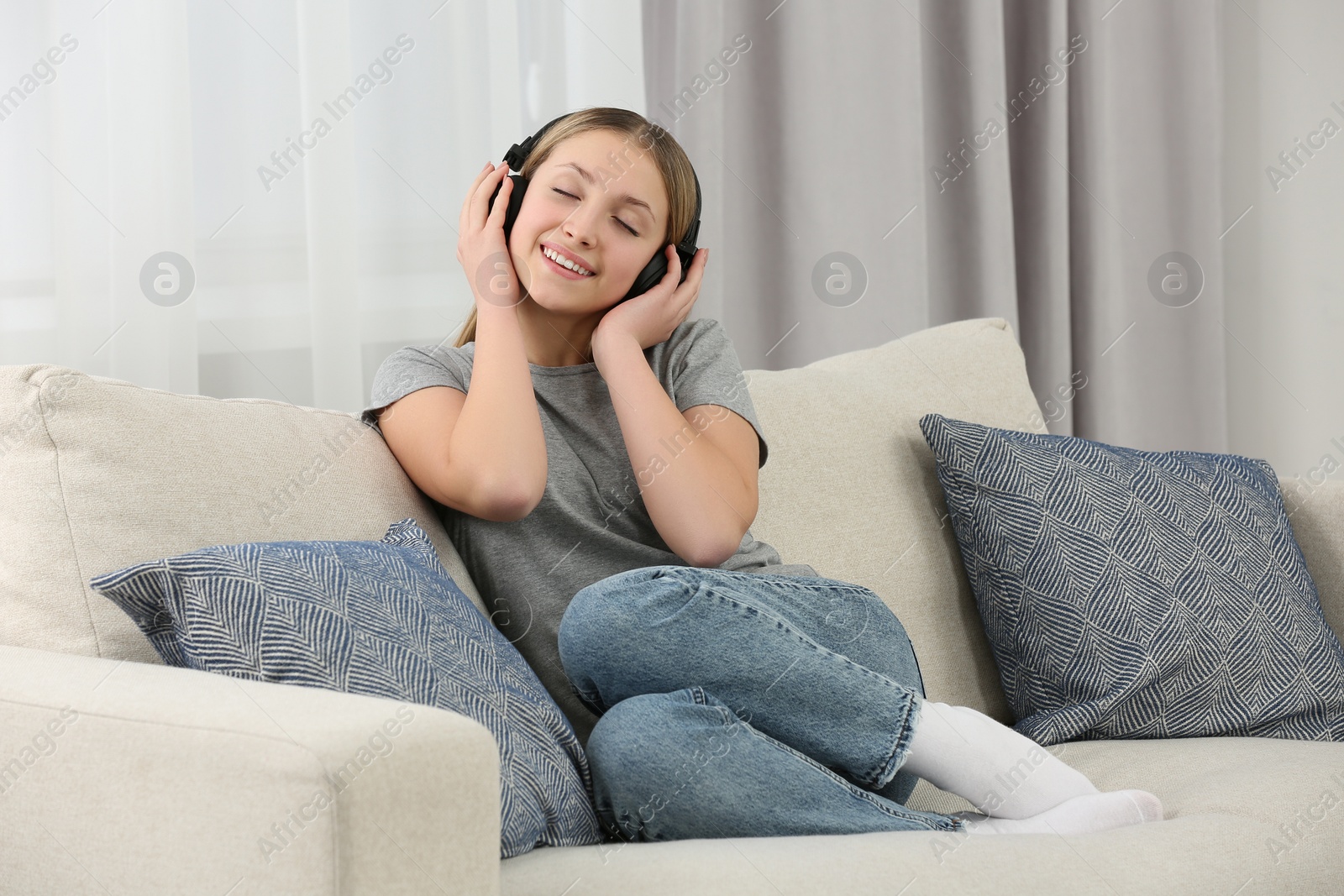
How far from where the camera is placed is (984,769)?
3.11 feet

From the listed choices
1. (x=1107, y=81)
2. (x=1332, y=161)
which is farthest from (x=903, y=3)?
(x=1332, y=161)

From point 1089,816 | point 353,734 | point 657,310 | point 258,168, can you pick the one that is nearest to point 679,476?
point 657,310

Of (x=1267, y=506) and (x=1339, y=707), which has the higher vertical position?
(x=1267, y=506)

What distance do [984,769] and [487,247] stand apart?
73 centimetres

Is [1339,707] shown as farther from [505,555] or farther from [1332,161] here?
[1332,161]

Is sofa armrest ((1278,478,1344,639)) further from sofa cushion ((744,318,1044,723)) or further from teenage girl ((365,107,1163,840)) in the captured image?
teenage girl ((365,107,1163,840))

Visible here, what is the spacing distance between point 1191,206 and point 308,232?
6.22 ft

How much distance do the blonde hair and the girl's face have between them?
1cm

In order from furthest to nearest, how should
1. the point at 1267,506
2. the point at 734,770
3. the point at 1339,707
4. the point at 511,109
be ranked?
the point at 511,109, the point at 1267,506, the point at 1339,707, the point at 734,770

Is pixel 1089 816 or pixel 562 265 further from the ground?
pixel 562 265

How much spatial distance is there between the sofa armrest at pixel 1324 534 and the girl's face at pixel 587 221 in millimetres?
931

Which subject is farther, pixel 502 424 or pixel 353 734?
pixel 502 424

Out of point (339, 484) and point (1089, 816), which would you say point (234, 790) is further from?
point (1089, 816)

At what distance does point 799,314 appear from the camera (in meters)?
2.13
